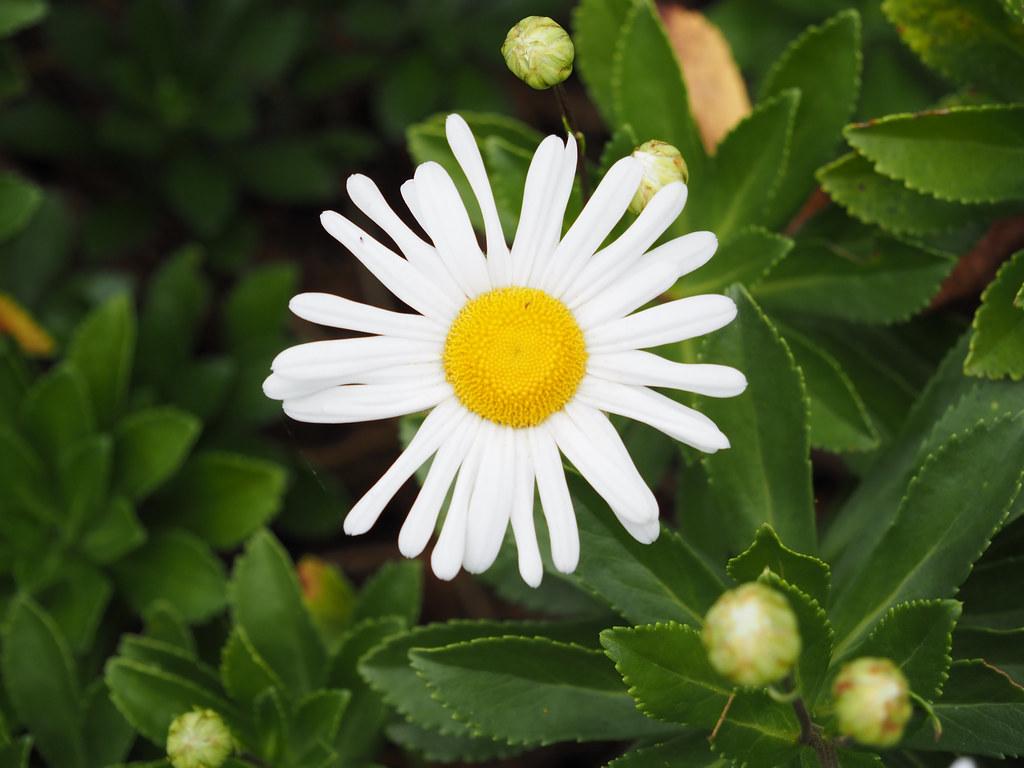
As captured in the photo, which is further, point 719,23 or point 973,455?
point 719,23

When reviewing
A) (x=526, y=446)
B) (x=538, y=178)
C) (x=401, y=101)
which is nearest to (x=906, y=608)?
(x=526, y=446)

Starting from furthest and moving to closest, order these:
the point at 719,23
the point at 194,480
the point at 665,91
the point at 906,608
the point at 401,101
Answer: the point at 401,101 → the point at 719,23 → the point at 194,480 → the point at 665,91 → the point at 906,608

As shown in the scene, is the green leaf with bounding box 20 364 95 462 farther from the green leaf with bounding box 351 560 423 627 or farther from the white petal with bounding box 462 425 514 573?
the white petal with bounding box 462 425 514 573

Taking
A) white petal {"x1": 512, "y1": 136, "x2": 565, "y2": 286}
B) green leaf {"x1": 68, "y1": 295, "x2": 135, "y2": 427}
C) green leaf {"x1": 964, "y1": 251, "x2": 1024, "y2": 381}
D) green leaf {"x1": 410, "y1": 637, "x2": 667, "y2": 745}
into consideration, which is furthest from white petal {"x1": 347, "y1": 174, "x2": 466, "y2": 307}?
green leaf {"x1": 68, "y1": 295, "x2": 135, "y2": 427}

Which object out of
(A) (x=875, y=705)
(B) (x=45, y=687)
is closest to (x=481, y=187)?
(A) (x=875, y=705)

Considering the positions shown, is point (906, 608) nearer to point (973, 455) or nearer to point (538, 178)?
point (973, 455)

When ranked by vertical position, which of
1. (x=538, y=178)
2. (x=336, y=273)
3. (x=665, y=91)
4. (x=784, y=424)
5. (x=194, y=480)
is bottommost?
(x=194, y=480)

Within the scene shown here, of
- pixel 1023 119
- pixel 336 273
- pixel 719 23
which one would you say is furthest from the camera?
pixel 336 273
